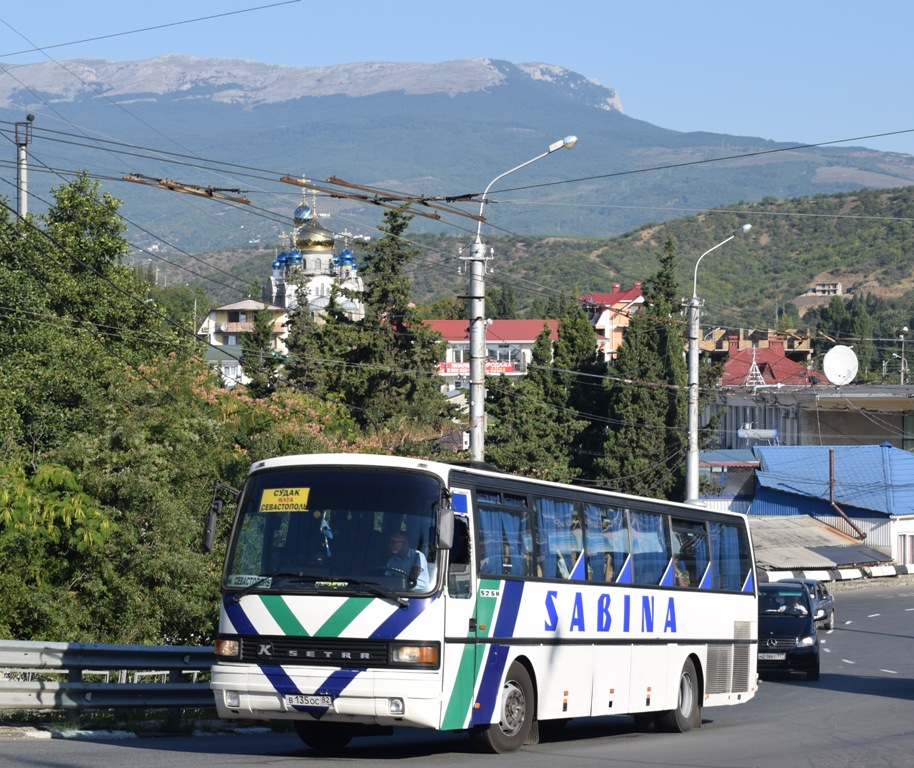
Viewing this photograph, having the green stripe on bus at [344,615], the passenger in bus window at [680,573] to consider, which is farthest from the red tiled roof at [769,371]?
the green stripe on bus at [344,615]

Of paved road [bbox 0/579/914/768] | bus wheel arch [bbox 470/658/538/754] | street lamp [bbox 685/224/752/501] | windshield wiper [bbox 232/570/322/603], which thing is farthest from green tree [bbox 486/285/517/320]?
windshield wiper [bbox 232/570/322/603]

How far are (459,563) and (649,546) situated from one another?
4489 millimetres

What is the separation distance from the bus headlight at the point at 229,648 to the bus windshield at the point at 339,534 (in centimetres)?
45

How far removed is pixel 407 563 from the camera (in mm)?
11594

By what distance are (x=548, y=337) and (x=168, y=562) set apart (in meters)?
57.8

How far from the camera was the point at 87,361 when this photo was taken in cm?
3794

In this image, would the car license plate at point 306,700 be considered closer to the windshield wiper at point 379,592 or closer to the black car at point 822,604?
the windshield wiper at point 379,592

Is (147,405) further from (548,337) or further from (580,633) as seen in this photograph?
(548,337)

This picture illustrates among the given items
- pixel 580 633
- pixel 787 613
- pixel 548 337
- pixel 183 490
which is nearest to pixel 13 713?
pixel 580 633

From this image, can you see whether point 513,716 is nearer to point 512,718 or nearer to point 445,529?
point 512,718

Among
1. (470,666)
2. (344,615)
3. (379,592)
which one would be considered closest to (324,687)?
(344,615)

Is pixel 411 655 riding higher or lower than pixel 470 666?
higher

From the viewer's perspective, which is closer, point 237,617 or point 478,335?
point 237,617

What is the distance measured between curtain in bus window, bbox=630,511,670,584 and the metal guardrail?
4680 millimetres
